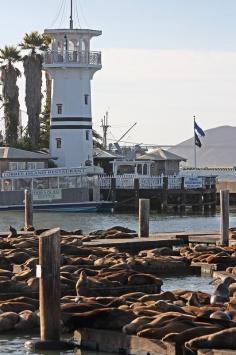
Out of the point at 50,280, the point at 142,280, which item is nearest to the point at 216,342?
the point at 50,280

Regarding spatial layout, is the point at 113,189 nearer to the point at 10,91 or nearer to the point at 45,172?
the point at 45,172

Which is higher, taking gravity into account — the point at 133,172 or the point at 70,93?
the point at 70,93

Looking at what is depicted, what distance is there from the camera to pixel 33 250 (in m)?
28.8

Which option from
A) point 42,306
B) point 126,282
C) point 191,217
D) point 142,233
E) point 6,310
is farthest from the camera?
point 191,217

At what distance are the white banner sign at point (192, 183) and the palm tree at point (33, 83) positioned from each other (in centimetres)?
1500

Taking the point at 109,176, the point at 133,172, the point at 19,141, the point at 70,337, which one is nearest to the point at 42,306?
the point at 70,337

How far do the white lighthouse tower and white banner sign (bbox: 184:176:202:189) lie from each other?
6.85 metres

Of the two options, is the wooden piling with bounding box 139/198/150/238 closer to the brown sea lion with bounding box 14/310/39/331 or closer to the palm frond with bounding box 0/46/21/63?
the brown sea lion with bounding box 14/310/39/331

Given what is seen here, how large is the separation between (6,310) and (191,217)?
4274 centimetres

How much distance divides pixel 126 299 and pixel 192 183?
4962 cm

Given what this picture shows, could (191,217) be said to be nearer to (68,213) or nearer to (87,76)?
(68,213)

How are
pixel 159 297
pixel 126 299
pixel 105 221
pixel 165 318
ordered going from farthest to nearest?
pixel 105 221 → pixel 159 297 → pixel 126 299 → pixel 165 318

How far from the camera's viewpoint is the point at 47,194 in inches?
2648

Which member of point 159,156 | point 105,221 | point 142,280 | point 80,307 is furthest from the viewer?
point 159,156
